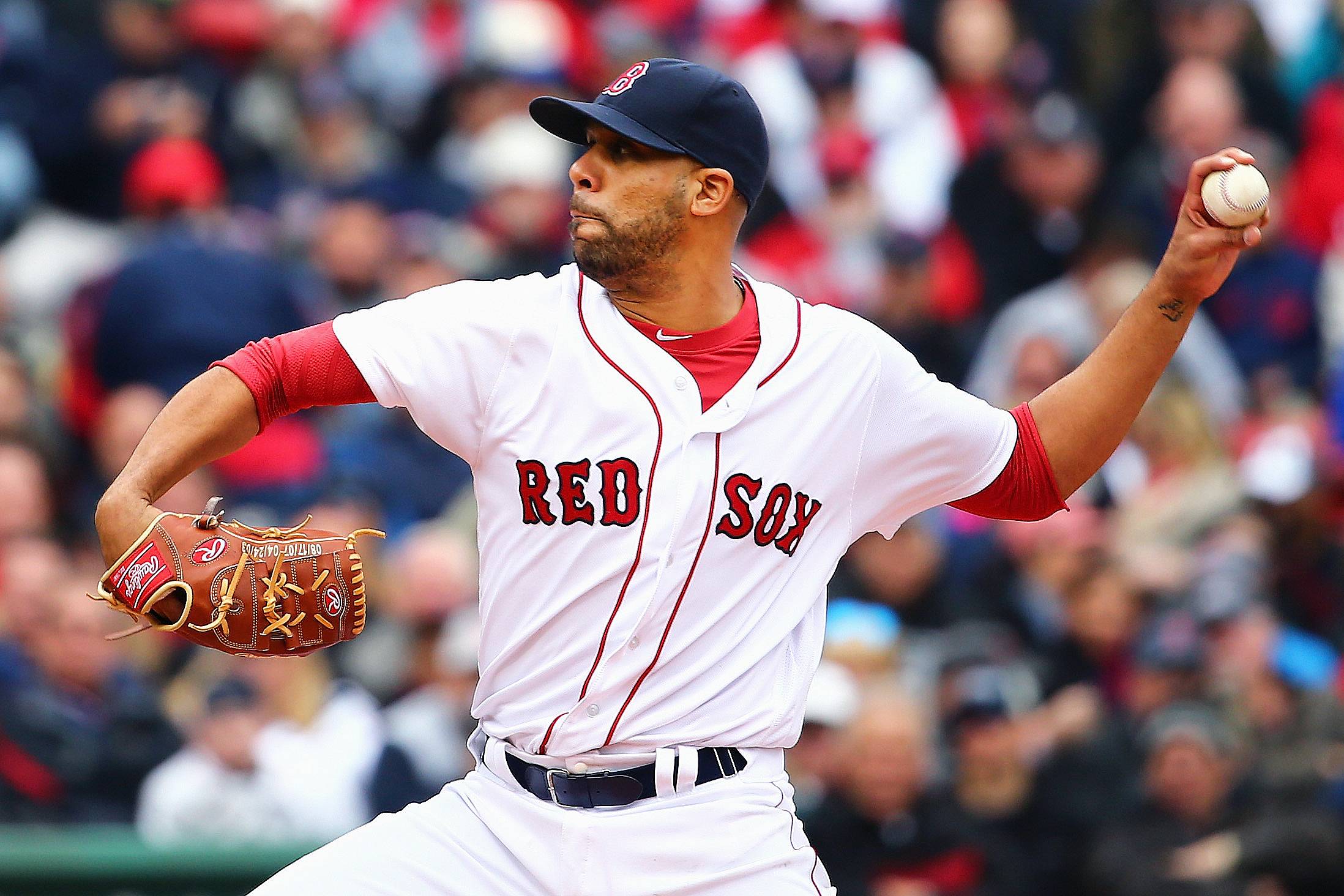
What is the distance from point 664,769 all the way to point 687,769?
0.14 feet

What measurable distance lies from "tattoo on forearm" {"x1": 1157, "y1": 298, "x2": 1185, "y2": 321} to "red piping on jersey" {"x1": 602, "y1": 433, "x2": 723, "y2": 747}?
3.17 feet

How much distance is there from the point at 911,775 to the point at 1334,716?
1.54m

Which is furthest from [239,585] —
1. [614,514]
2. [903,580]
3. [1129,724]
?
[903,580]

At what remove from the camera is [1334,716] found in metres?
6.59

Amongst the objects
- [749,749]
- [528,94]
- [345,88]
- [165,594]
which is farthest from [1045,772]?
[345,88]

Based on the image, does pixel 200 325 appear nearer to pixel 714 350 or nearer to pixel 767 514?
pixel 714 350

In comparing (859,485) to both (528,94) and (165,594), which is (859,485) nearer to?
(165,594)

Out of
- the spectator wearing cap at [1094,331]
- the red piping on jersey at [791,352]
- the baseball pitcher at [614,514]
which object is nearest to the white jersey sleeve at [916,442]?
the baseball pitcher at [614,514]

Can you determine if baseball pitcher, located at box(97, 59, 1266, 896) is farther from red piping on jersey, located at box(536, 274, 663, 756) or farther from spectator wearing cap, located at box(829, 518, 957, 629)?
spectator wearing cap, located at box(829, 518, 957, 629)

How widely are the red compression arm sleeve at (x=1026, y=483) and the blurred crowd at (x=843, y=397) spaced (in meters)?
2.36

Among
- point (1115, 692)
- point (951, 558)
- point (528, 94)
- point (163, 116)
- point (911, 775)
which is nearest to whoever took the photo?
point (911, 775)

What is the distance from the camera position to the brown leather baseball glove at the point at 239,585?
131 inches

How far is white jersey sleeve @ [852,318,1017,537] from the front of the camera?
383 cm

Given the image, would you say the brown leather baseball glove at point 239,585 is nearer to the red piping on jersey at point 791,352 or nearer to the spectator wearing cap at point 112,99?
the red piping on jersey at point 791,352
